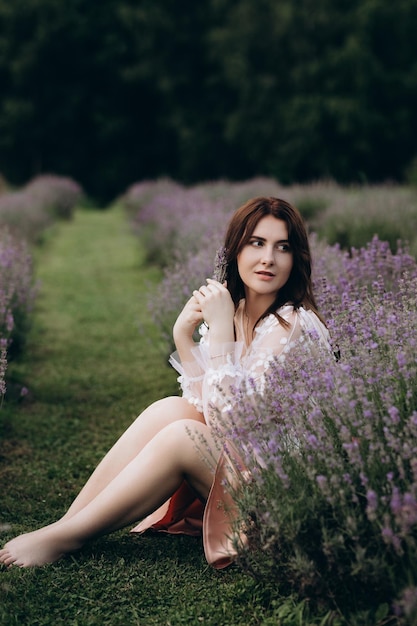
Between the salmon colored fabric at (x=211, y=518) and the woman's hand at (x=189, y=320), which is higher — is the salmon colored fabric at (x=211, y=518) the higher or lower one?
the lower one

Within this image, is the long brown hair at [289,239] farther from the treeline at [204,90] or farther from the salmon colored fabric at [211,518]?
the treeline at [204,90]

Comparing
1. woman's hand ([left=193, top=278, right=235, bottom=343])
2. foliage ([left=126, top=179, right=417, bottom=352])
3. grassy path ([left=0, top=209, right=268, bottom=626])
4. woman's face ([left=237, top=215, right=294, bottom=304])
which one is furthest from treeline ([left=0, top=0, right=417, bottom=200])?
woman's hand ([left=193, top=278, right=235, bottom=343])

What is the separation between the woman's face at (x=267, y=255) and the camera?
2.47 m

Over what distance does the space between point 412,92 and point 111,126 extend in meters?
11.4

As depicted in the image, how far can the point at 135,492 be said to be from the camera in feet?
7.36

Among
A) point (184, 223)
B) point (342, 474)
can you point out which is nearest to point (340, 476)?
point (342, 474)

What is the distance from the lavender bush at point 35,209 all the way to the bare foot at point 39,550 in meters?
5.55

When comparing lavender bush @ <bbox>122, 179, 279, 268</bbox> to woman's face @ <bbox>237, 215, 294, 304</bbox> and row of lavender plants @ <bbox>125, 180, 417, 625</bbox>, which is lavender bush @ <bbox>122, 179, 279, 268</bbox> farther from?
row of lavender plants @ <bbox>125, 180, 417, 625</bbox>

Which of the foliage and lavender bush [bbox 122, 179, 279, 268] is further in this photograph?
lavender bush [bbox 122, 179, 279, 268]

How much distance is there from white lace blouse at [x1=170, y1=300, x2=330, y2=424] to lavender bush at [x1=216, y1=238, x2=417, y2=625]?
163 mm

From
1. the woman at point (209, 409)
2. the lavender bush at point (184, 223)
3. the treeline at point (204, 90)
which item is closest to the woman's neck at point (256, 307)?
the woman at point (209, 409)

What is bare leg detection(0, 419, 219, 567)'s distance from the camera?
2.22 metres

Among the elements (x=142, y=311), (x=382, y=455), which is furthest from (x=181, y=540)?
(x=142, y=311)

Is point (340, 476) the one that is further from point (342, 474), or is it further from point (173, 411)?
point (173, 411)
